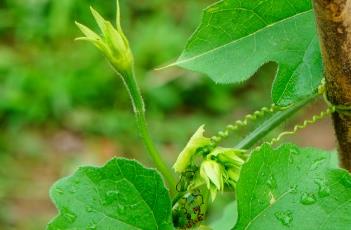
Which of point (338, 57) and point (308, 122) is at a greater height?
point (338, 57)

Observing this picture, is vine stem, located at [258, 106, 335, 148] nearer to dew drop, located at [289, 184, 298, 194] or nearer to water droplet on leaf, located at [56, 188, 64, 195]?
dew drop, located at [289, 184, 298, 194]

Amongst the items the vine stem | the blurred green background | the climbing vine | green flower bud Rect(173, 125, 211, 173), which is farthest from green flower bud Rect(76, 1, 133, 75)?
the blurred green background

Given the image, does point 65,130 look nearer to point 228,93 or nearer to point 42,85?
point 42,85

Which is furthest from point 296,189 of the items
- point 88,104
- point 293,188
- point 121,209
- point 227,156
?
point 88,104

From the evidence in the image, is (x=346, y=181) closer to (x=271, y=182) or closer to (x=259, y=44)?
(x=271, y=182)

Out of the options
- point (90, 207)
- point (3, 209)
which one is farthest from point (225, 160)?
point (3, 209)

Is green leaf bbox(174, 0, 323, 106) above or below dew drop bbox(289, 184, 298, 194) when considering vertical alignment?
above
